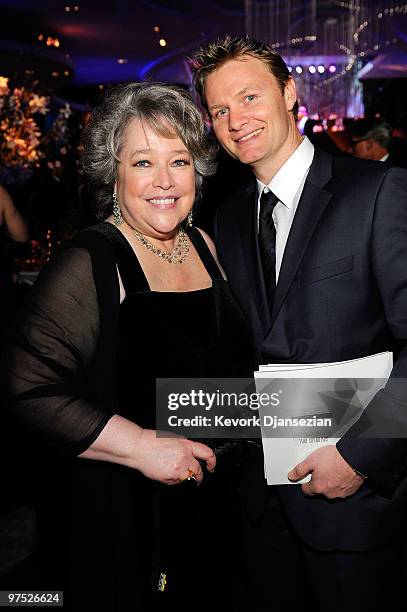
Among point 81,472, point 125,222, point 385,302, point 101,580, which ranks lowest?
point 101,580

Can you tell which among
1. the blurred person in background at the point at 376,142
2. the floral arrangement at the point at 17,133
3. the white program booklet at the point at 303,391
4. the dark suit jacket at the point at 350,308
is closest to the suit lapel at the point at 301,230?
the dark suit jacket at the point at 350,308

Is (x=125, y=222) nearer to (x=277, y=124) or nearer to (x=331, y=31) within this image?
(x=277, y=124)

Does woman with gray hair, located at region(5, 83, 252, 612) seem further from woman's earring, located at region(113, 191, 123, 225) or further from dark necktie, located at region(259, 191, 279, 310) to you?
dark necktie, located at region(259, 191, 279, 310)

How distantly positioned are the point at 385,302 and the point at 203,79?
2.91ft

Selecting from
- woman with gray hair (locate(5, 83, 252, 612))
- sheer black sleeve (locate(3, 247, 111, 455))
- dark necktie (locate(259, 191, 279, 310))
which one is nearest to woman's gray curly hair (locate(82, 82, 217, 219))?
woman with gray hair (locate(5, 83, 252, 612))

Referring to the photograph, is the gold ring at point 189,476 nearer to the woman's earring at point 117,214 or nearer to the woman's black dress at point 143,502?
the woman's black dress at point 143,502

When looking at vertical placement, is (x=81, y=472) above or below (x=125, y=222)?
below

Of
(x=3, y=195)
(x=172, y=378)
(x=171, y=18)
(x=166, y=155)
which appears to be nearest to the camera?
(x=172, y=378)

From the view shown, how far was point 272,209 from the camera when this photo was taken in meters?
1.76

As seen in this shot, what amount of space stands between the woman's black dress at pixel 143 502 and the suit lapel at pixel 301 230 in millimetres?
254

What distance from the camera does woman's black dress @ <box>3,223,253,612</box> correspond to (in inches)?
64.2

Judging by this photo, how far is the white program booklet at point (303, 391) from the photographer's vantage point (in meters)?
1.50

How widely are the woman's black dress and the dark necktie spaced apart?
0.66ft

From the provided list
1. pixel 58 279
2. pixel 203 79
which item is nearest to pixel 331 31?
pixel 203 79
